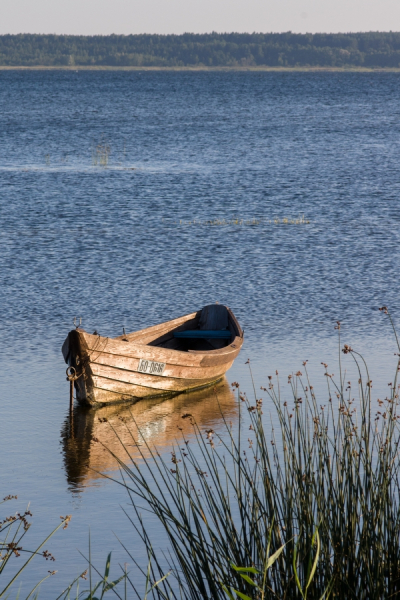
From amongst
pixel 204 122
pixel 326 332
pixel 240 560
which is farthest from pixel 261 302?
pixel 204 122

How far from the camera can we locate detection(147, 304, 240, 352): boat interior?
34.8ft

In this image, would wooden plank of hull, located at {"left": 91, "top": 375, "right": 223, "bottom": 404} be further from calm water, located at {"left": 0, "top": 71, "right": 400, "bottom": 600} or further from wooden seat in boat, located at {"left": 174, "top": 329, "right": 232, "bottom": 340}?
wooden seat in boat, located at {"left": 174, "top": 329, "right": 232, "bottom": 340}

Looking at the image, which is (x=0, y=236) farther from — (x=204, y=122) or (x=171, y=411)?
(x=204, y=122)

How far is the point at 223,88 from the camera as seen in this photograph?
319ft

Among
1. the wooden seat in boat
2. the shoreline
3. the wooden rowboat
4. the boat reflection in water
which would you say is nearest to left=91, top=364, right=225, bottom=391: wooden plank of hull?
the wooden rowboat

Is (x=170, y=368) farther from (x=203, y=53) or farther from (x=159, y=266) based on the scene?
(x=203, y=53)

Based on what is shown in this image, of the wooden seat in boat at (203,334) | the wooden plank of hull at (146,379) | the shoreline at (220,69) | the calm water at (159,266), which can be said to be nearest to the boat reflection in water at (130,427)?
the calm water at (159,266)

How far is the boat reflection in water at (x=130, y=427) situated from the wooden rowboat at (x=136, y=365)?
0.48 feet

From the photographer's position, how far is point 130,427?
27.6 feet

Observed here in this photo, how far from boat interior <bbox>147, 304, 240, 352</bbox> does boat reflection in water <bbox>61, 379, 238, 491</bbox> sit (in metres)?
0.78

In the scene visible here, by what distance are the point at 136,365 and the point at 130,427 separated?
98 cm

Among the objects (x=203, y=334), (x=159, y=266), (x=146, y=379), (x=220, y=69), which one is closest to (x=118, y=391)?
(x=146, y=379)

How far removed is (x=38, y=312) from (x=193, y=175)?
17881 mm

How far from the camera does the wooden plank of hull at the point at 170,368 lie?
9039 mm
